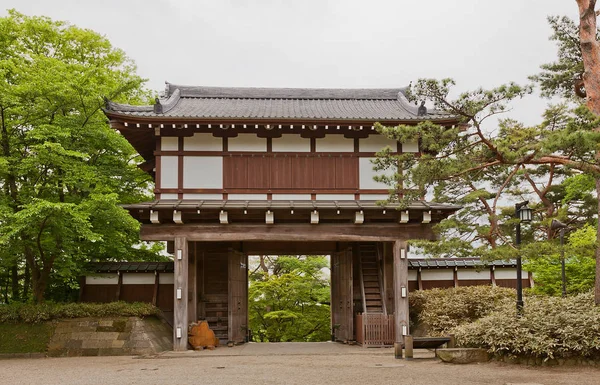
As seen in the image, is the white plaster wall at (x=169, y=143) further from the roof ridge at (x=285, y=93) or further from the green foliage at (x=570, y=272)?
the green foliage at (x=570, y=272)

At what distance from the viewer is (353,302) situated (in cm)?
1702

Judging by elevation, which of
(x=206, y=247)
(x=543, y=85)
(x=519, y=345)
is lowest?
(x=519, y=345)

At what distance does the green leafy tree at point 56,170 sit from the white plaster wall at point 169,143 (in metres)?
1.56

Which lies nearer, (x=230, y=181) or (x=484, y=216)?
(x=230, y=181)

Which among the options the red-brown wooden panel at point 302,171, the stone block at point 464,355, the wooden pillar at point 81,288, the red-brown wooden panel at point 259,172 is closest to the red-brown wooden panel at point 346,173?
the red-brown wooden panel at point 302,171

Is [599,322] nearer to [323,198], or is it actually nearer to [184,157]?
[323,198]

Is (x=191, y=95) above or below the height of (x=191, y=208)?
above

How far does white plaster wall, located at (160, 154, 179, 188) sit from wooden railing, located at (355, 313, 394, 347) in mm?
6334

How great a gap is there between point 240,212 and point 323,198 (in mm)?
2477

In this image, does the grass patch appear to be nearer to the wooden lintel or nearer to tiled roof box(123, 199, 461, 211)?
the wooden lintel

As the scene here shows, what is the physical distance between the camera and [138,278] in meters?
18.1

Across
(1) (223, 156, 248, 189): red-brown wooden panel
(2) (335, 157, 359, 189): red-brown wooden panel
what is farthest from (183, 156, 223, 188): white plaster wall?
(2) (335, 157, 359, 189): red-brown wooden panel

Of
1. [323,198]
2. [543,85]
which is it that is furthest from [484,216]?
[323,198]

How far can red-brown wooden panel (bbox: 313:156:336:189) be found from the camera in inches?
615
